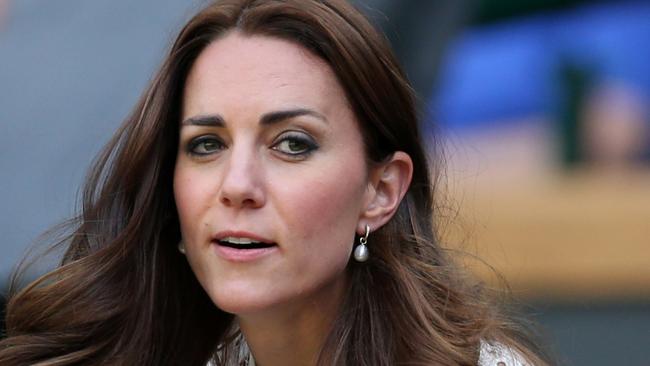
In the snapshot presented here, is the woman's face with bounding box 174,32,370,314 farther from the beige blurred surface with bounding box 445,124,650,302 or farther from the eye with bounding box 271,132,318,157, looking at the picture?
the beige blurred surface with bounding box 445,124,650,302

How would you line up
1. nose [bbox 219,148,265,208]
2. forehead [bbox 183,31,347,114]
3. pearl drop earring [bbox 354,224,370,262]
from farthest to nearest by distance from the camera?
pearl drop earring [bbox 354,224,370,262]
forehead [bbox 183,31,347,114]
nose [bbox 219,148,265,208]

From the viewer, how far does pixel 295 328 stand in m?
3.26

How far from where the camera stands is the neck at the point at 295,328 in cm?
322

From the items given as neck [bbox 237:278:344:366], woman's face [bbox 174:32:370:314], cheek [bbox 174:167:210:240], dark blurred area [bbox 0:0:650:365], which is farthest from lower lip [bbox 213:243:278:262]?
dark blurred area [bbox 0:0:650:365]

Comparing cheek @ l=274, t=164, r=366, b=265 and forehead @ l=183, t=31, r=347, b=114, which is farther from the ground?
forehead @ l=183, t=31, r=347, b=114

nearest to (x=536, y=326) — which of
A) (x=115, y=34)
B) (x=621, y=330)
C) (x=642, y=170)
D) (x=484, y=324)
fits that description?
(x=484, y=324)

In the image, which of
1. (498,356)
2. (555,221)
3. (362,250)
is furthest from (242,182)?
(555,221)

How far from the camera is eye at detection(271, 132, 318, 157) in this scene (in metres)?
3.05

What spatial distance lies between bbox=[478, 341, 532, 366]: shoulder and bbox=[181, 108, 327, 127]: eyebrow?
670 millimetres

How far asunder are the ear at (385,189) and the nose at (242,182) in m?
0.32

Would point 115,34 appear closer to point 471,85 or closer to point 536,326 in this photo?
point 536,326

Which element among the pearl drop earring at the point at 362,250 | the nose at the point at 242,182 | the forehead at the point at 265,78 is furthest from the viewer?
the pearl drop earring at the point at 362,250

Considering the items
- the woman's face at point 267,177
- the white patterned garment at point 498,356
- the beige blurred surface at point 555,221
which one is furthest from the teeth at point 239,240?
the beige blurred surface at point 555,221

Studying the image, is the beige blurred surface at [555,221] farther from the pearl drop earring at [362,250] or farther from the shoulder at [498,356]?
the pearl drop earring at [362,250]
